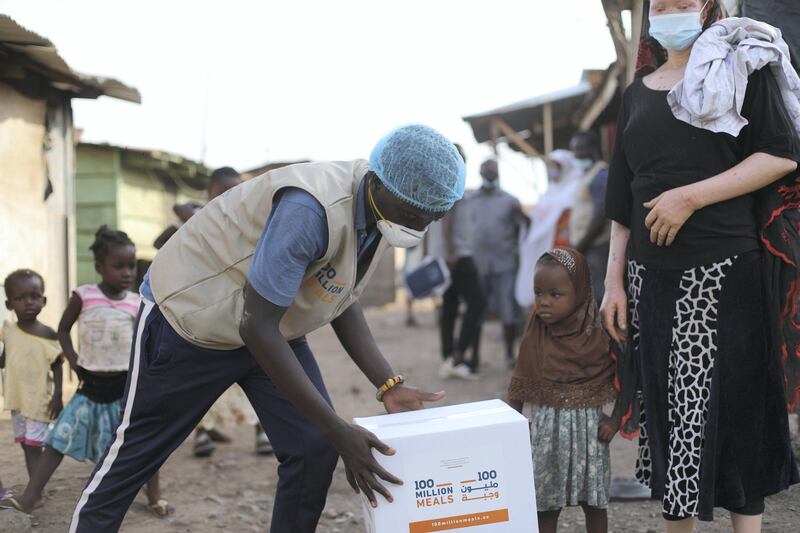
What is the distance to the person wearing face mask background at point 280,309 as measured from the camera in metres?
2.18

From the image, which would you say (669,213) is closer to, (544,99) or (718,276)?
(718,276)

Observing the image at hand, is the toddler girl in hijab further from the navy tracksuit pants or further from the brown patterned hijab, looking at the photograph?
the navy tracksuit pants

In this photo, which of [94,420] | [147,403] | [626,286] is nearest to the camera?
[147,403]

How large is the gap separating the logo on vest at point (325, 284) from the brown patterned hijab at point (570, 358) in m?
0.96

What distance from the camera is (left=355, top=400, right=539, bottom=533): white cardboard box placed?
2199mm

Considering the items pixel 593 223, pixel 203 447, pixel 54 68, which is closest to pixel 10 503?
pixel 203 447

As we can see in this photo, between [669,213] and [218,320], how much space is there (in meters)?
1.43

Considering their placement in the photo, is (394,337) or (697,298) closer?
(697,298)

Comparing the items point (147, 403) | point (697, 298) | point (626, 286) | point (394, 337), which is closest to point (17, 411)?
point (147, 403)

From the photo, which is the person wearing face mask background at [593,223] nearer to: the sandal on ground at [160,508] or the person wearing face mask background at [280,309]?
the sandal on ground at [160,508]

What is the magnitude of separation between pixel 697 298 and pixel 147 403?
69.0 inches

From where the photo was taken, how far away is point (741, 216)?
2561mm

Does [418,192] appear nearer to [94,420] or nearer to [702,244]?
[702,244]

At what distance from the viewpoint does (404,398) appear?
2584mm
